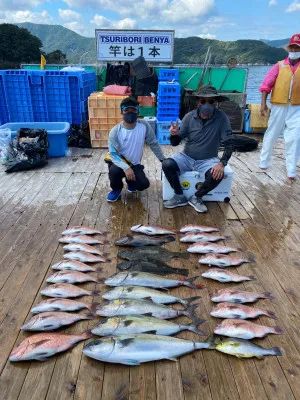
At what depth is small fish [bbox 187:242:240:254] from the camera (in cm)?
343

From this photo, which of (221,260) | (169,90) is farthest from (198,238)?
(169,90)

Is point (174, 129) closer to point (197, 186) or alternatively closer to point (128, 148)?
point (128, 148)

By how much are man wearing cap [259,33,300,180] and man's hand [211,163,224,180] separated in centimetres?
229

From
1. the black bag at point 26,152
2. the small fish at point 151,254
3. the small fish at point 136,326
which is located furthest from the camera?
the black bag at point 26,152

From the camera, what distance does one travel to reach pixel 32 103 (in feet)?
Result: 25.5

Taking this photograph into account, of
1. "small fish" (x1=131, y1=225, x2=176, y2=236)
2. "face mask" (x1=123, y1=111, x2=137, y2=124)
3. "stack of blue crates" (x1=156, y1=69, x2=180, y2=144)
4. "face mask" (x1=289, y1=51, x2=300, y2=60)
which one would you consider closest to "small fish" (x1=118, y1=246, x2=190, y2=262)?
"small fish" (x1=131, y1=225, x2=176, y2=236)

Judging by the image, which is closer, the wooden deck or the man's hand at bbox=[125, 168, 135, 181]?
the wooden deck

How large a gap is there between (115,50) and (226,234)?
785 cm

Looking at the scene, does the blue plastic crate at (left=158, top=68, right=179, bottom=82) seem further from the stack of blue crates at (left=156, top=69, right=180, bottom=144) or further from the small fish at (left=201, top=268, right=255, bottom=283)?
the small fish at (left=201, top=268, right=255, bottom=283)

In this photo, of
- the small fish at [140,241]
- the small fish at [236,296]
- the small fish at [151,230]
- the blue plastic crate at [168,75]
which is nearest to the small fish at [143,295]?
the small fish at [236,296]

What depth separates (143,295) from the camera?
8.54ft

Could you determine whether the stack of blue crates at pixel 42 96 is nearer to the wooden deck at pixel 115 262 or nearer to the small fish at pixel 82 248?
the wooden deck at pixel 115 262

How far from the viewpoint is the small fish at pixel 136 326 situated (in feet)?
7.28

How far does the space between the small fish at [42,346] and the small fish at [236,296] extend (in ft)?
3.94
